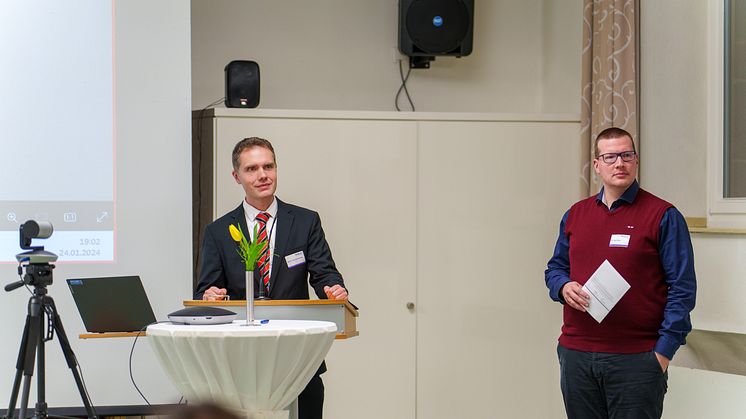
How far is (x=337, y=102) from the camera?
5.33 m

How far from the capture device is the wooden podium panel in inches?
111

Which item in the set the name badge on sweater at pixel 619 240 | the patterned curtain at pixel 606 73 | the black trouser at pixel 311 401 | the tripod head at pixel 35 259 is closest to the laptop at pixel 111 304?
the tripod head at pixel 35 259

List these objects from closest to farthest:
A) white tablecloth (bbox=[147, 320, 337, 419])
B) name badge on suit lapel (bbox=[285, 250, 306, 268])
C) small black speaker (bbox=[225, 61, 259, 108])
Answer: white tablecloth (bbox=[147, 320, 337, 419])
name badge on suit lapel (bbox=[285, 250, 306, 268])
small black speaker (bbox=[225, 61, 259, 108])

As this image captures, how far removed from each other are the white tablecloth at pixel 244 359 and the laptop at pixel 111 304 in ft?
1.36

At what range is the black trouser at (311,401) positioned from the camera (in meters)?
3.30

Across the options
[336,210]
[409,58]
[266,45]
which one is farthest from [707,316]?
[266,45]

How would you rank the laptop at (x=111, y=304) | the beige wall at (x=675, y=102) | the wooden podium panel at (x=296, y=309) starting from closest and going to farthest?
the wooden podium panel at (x=296, y=309) < the laptop at (x=111, y=304) < the beige wall at (x=675, y=102)

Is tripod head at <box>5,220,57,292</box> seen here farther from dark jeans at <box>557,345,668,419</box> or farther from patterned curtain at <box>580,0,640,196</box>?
patterned curtain at <box>580,0,640,196</box>

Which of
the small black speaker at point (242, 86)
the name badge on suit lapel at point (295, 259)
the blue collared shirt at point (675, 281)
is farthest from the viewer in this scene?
the small black speaker at point (242, 86)

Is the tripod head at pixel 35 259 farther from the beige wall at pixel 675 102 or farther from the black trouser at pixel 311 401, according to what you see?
the beige wall at pixel 675 102

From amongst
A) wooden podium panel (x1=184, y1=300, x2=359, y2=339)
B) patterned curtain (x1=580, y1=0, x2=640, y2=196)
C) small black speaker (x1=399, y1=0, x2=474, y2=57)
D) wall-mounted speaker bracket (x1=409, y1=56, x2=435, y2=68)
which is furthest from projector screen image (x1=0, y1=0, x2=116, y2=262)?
patterned curtain (x1=580, y1=0, x2=640, y2=196)

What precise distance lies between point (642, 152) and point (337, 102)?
1751 millimetres

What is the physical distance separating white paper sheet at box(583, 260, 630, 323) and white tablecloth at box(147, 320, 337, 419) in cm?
109

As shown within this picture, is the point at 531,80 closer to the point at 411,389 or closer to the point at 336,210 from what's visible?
→ the point at 336,210
